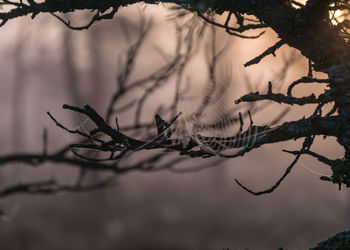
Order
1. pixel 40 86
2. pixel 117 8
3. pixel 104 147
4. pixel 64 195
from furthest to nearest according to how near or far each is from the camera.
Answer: pixel 40 86 < pixel 64 195 < pixel 117 8 < pixel 104 147

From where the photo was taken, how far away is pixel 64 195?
15031 mm

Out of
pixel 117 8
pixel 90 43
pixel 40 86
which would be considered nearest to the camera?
pixel 117 8

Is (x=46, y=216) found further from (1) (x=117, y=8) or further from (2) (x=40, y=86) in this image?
(1) (x=117, y=8)

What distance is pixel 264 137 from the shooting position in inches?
76.7

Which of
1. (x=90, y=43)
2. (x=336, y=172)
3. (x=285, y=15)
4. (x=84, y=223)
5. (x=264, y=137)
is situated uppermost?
(x=90, y=43)

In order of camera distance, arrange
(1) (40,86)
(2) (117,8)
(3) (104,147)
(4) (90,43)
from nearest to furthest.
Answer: (3) (104,147) → (2) (117,8) → (4) (90,43) → (1) (40,86)

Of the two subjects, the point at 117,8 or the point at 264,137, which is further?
the point at 117,8

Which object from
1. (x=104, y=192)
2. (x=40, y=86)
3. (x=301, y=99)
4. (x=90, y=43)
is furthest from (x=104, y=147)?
(x=40, y=86)

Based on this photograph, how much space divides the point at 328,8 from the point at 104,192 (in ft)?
45.4

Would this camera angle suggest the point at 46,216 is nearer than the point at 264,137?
No

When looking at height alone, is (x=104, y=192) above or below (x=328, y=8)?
below

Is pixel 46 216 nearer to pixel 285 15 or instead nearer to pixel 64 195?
pixel 64 195

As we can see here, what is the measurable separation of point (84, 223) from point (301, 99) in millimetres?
12820

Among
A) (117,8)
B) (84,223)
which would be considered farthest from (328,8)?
(84,223)
